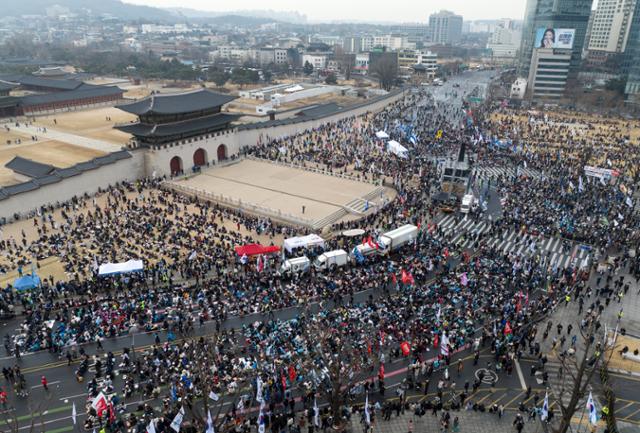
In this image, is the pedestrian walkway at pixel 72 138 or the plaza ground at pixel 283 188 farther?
the pedestrian walkway at pixel 72 138

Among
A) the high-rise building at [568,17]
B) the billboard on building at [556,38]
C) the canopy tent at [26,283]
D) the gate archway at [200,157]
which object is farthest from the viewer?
the high-rise building at [568,17]

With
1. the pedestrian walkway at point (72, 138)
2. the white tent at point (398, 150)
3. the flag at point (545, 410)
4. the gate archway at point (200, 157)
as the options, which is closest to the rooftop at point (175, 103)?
the gate archway at point (200, 157)

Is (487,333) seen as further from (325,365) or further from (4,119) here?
(4,119)

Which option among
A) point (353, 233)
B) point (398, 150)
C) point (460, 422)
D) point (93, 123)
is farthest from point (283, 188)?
point (93, 123)

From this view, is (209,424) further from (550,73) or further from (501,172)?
(550,73)

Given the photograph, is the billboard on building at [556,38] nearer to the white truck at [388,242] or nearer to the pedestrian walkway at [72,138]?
the white truck at [388,242]

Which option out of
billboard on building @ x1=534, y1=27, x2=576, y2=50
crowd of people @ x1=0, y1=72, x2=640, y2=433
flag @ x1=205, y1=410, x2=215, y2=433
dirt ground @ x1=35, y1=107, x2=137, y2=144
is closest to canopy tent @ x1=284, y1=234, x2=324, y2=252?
crowd of people @ x1=0, y1=72, x2=640, y2=433

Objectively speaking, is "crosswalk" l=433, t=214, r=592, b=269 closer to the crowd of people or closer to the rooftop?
the crowd of people

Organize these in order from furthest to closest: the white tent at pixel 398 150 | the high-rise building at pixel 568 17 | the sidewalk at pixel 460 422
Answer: the high-rise building at pixel 568 17 < the white tent at pixel 398 150 < the sidewalk at pixel 460 422
